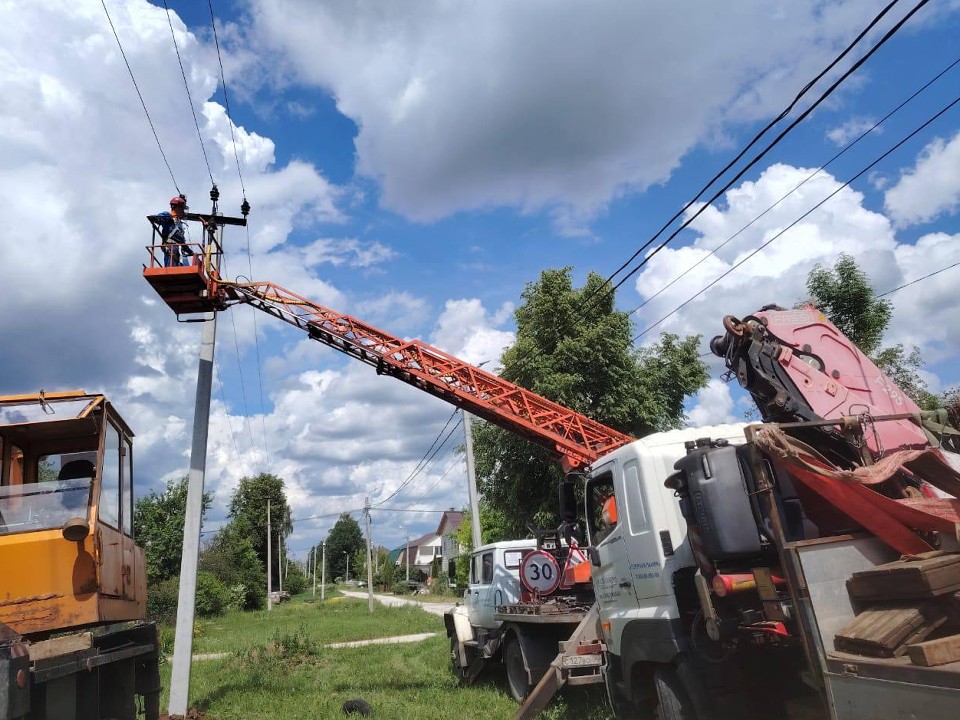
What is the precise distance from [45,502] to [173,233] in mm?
7551

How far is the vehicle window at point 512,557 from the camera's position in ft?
38.9

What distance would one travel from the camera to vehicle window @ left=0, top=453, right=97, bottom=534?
17.0 ft

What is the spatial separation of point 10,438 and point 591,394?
1529 cm

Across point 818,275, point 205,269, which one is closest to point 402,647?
point 205,269

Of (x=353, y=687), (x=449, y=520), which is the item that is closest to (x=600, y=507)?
(x=353, y=687)

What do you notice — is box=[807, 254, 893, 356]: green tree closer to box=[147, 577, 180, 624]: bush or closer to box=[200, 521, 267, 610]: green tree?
box=[147, 577, 180, 624]: bush

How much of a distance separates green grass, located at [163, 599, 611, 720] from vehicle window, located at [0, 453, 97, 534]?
5.92 metres

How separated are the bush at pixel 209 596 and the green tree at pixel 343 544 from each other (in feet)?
244

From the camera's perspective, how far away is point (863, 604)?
12.1 feet

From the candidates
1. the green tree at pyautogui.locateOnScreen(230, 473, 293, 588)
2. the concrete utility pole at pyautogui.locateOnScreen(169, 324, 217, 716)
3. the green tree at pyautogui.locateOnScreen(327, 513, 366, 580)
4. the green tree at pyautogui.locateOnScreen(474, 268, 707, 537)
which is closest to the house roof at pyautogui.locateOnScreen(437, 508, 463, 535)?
the green tree at pyautogui.locateOnScreen(230, 473, 293, 588)

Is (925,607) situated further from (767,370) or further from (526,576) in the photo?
(526,576)

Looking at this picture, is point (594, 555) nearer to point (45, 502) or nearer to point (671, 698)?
point (671, 698)

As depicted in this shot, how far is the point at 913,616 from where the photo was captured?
3.26 meters

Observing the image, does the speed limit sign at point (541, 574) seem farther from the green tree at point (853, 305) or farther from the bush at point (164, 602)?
the bush at point (164, 602)
